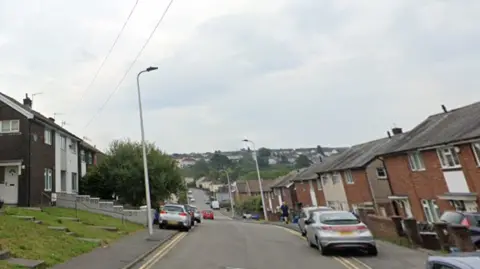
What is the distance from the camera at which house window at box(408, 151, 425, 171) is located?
2342 centimetres

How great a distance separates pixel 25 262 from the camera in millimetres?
9438

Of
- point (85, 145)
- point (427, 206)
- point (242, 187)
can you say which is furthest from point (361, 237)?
point (242, 187)

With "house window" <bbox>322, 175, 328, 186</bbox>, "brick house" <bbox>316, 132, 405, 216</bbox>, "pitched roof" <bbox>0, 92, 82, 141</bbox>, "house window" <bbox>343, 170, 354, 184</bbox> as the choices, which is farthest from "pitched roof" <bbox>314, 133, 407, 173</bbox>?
"pitched roof" <bbox>0, 92, 82, 141</bbox>

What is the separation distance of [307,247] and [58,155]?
72.3 feet

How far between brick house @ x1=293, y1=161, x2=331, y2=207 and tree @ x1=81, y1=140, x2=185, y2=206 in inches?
677

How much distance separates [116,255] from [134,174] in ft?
64.0

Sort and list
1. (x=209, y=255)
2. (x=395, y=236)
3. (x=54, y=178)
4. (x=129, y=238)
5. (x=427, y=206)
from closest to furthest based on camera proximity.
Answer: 1. (x=209, y=255)
2. (x=395, y=236)
3. (x=129, y=238)
4. (x=427, y=206)
5. (x=54, y=178)

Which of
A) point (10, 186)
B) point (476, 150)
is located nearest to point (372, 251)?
point (476, 150)

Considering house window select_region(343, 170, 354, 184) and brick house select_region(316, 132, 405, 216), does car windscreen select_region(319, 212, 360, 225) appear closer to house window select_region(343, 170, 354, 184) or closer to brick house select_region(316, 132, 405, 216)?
brick house select_region(316, 132, 405, 216)

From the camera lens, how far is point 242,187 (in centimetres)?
9869

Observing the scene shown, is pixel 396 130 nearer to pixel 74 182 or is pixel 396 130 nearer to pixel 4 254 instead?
pixel 74 182

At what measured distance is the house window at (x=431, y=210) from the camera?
2286cm

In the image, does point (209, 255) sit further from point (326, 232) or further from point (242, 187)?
point (242, 187)

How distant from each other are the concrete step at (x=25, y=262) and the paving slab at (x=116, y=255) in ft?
1.63
